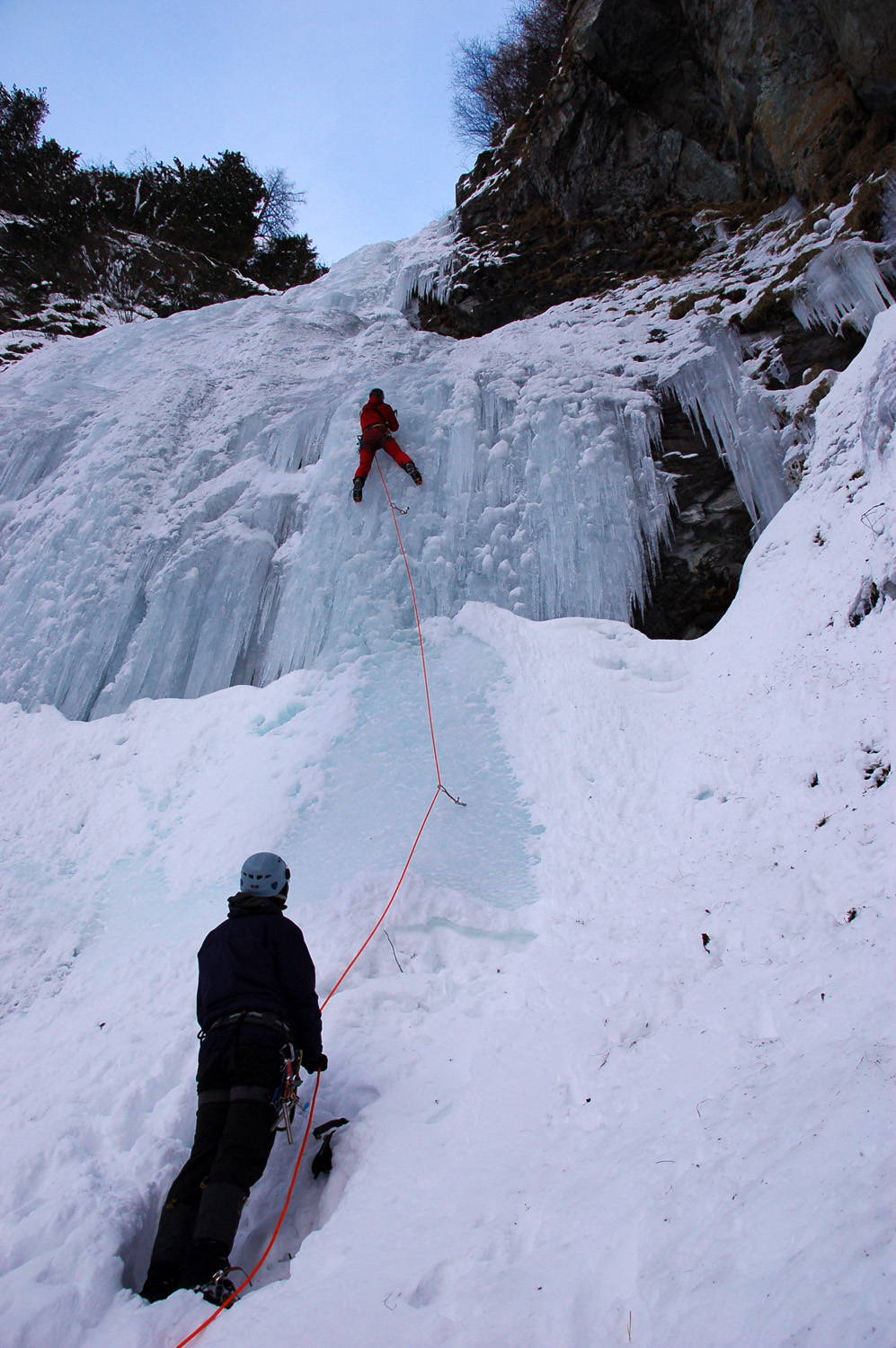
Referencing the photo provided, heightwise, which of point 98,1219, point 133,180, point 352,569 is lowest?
point 98,1219

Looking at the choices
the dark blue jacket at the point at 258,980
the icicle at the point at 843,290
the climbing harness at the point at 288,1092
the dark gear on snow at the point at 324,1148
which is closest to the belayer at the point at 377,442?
the icicle at the point at 843,290

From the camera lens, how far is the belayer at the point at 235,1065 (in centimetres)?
206

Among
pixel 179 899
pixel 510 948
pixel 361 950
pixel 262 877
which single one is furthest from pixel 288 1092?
pixel 179 899

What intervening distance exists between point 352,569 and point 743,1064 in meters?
4.70

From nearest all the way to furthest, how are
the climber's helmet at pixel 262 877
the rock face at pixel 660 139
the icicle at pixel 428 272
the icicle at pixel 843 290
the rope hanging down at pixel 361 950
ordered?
the rope hanging down at pixel 361 950
the climber's helmet at pixel 262 877
the icicle at pixel 843 290
the rock face at pixel 660 139
the icicle at pixel 428 272

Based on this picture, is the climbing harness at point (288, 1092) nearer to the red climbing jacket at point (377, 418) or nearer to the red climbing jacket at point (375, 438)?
the red climbing jacket at point (375, 438)

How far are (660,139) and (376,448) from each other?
6.81 metres

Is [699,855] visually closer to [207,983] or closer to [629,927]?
[629,927]

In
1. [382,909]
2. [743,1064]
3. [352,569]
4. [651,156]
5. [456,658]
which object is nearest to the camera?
[743,1064]

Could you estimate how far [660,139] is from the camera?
8.95 meters

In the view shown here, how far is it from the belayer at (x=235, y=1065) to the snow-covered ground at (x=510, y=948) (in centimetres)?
15

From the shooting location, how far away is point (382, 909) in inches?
150

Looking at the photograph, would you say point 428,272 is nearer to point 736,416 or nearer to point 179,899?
point 736,416

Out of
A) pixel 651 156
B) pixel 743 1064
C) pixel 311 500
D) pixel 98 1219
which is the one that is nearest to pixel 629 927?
pixel 743 1064
